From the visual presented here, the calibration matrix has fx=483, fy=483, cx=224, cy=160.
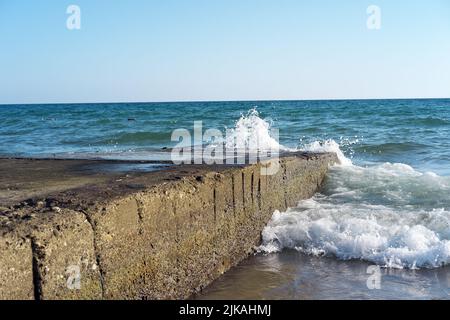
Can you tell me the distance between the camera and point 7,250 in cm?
206

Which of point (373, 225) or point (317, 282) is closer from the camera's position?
point (317, 282)

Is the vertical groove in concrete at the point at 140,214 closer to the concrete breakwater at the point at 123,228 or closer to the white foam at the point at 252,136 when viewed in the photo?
the concrete breakwater at the point at 123,228

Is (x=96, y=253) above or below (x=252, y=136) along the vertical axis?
below

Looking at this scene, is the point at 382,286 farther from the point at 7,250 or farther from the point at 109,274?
the point at 7,250

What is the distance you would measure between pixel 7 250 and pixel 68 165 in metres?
2.83

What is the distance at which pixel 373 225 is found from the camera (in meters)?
4.88

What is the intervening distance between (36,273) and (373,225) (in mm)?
3572

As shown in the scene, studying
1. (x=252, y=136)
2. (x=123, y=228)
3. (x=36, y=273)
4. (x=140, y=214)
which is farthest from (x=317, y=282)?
(x=252, y=136)

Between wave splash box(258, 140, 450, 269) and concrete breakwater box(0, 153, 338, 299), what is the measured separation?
42 cm

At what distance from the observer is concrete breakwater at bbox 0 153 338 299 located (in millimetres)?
2229

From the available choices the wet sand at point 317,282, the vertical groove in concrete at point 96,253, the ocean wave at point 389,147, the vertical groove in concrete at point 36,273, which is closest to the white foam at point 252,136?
the ocean wave at point 389,147

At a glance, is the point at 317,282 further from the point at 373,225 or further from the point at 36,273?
the point at 36,273

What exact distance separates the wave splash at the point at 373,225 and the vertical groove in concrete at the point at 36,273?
8.69 feet
